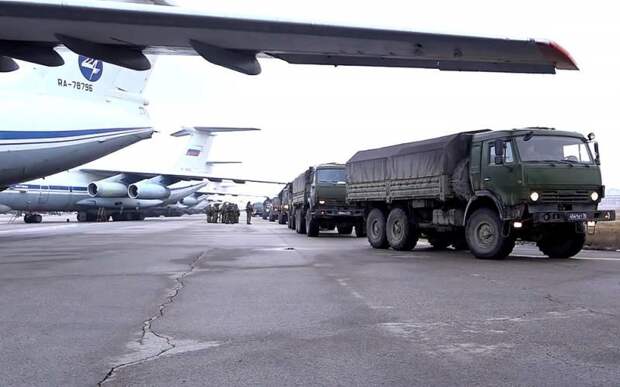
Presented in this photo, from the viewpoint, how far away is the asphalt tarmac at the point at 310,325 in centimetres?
421

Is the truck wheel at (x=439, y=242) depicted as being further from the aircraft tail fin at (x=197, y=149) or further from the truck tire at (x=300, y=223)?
the aircraft tail fin at (x=197, y=149)

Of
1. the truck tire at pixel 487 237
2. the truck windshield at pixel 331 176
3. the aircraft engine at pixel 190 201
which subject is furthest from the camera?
the aircraft engine at pixel 190 201

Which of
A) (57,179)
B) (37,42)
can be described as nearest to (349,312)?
(37,42)

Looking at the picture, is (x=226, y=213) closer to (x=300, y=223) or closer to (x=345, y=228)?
(x=300, y=223)

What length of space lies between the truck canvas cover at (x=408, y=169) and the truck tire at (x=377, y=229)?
1.70 ft

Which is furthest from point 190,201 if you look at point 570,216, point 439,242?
point 570,216

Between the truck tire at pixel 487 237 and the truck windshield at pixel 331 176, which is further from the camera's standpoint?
the truck windshield at pixel 331 176

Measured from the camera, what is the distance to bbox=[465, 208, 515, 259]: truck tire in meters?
11.8

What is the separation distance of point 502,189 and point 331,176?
415 inches

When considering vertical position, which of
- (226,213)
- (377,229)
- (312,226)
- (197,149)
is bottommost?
(377,229)

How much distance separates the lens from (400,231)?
1491 cm

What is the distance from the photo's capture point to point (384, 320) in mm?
6062

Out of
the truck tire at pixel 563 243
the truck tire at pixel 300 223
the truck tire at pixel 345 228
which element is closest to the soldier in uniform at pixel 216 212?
the truck tire at pixel 300 223

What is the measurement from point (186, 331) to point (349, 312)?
6.16 feet
